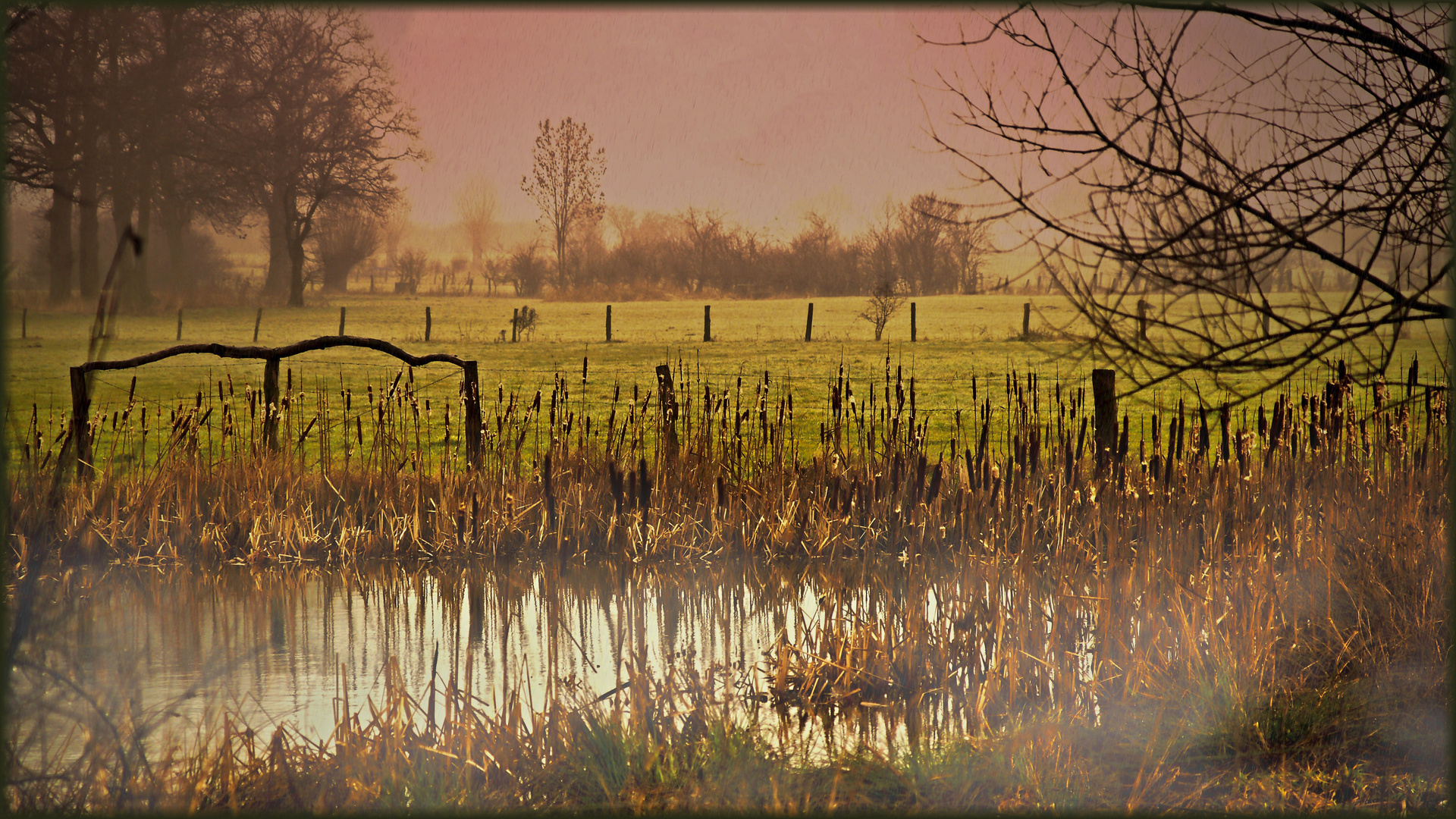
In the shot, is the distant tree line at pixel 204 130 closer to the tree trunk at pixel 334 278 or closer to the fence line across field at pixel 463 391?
the tree trunk at pixel 334 278

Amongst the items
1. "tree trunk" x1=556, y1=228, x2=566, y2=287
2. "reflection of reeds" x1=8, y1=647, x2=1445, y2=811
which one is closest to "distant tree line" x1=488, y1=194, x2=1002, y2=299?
"tree trunk" x1=556, y1=228, x2=566, y2=287

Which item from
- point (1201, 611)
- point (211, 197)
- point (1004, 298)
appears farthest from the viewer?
point (1004, 298)

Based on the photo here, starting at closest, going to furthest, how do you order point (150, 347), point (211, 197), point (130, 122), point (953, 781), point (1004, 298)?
point (953, 781) → point (150, 347) → point (130, 122) → point (211, 197) → point (1004, 298)

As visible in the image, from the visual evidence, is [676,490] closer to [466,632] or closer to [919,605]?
[466,632]

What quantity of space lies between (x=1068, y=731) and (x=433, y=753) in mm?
2398

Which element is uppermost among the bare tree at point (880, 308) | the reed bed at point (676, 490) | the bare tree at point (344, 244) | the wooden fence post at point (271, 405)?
the bare tree at point (344, 244)

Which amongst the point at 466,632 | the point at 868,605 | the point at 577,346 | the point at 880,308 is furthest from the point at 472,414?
the point at 880,308

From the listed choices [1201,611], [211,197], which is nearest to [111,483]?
[1201,611]

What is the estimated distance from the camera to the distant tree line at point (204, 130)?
20.8 meters

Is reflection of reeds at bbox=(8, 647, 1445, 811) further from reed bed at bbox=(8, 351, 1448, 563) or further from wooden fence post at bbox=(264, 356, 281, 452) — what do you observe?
wooden fence post at bbox=(264, 356, 281, 452)

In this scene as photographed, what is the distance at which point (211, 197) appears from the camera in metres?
29.1

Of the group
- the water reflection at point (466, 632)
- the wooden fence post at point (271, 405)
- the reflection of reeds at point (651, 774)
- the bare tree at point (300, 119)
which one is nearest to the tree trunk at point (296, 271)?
the bare tree at point (300, 119)

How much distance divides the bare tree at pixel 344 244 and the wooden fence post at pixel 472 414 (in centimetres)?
3234

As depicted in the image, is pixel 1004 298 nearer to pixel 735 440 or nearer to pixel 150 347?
A: pixel 150 347
